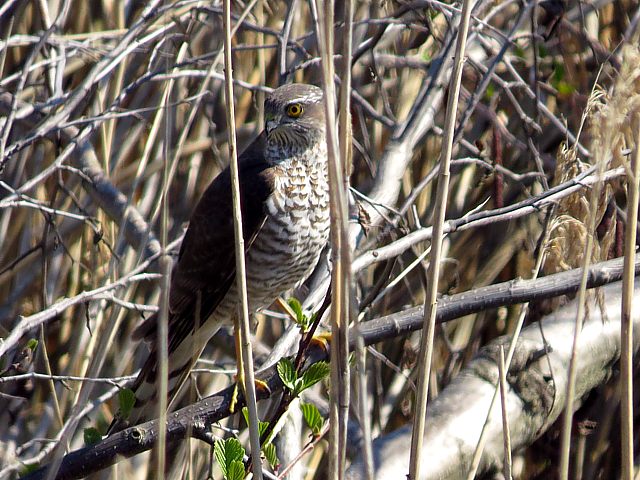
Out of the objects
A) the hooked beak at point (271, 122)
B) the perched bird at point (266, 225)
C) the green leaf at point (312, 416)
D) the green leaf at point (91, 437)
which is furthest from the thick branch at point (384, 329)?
the hooked beak at point (271, 122)

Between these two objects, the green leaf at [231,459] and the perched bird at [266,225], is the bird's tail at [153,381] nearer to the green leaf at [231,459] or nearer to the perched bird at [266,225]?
the perched bird at [266,225]

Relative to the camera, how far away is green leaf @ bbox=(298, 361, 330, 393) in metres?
1.82

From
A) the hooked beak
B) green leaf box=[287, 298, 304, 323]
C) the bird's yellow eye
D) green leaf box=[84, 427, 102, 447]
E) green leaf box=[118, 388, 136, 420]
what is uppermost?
the bird's yellow eye

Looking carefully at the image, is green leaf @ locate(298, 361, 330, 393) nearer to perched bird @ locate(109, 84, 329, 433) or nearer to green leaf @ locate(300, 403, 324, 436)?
green leaf @ locate(300, 403, 324, 436)

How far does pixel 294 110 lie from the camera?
2.70 meters

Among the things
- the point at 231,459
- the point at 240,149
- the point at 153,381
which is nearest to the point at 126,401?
the point at 231,459

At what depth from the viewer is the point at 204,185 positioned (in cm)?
365

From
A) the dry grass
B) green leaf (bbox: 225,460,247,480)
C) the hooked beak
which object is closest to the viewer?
green leaf (bbox: 225,460,247,480)

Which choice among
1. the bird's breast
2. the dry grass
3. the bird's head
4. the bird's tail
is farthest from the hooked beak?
the bird's tail

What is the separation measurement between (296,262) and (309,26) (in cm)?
137

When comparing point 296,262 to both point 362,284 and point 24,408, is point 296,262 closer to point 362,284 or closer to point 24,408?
point 362,284

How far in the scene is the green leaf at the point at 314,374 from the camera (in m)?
1.82

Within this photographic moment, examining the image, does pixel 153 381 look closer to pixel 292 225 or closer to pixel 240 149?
pixel 292 225

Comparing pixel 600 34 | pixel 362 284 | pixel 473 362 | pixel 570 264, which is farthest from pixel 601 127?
pixel 600 34
